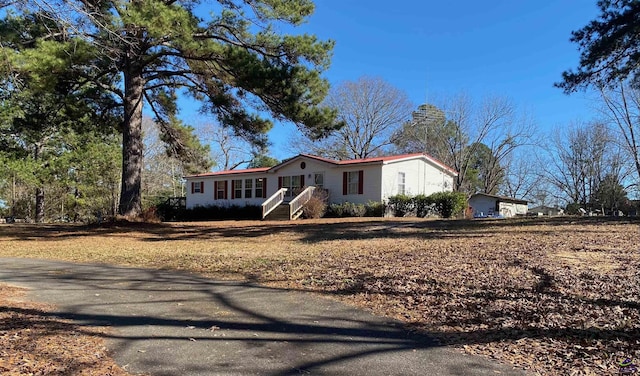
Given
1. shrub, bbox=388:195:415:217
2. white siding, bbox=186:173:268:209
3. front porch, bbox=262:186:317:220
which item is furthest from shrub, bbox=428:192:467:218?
white siding, bbox=186:173:268:209

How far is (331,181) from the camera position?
25422mm

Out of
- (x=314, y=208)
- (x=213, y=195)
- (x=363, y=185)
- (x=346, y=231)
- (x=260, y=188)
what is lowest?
(x=346, y=231)

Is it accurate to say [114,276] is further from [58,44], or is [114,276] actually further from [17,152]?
[17,152]

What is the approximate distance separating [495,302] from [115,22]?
1006 cm

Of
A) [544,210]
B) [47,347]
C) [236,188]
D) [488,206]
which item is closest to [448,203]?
[236,188]

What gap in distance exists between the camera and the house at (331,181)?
23.8 m

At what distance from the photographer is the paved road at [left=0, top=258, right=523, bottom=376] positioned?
351cm

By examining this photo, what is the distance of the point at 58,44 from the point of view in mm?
12305

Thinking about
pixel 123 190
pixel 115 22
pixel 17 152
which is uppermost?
pixel 115 22

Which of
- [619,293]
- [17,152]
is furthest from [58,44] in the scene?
[619,293]

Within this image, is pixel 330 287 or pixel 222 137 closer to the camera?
pixel 330 287

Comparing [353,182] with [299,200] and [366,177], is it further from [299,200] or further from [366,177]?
[299,200]

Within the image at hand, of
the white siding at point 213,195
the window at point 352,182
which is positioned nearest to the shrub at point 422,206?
the window at point 352,182

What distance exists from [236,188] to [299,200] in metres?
8.39
